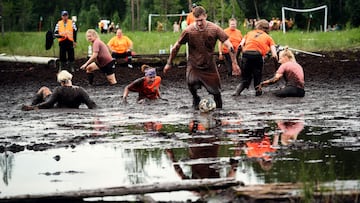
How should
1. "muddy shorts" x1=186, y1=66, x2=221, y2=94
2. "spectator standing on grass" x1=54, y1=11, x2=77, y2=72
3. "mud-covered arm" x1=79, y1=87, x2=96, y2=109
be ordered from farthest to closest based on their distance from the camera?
"spectator standing on grass" x1=54, y1=11, x2=77, y2=72 → "mud-covered arm" x1=79, y1=87, x2=96, y2=109 → "muddy shorts" x1=186, y1=66, x2=221, y2=94

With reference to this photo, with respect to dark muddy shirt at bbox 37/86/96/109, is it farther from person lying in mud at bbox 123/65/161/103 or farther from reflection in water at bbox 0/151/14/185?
reflection in water at bbox 0/151/14/185

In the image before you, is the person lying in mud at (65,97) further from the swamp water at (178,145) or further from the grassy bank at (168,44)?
the grassy bank at (168,44)

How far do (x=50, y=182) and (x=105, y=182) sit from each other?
1.90 ft

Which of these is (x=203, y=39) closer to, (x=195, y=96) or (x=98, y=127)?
(x=195, y=96)

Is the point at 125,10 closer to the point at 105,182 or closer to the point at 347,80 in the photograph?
the point at 347,80

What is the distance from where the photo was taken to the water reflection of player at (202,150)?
10320 mm

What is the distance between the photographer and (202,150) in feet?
40.2

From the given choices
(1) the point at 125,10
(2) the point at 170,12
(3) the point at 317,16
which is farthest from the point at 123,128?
(1) the point at 125,10

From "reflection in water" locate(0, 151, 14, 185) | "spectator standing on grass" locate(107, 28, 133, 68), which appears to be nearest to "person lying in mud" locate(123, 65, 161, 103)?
"reflection in water" locate(0, 151, 14, 185)

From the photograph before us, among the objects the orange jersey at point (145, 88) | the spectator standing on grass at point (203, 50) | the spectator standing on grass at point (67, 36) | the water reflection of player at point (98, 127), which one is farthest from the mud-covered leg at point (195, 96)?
the spectator standing on grass at point (67, 36)

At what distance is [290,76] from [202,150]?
829 centimetres

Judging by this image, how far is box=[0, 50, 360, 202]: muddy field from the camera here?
13141 millimetres

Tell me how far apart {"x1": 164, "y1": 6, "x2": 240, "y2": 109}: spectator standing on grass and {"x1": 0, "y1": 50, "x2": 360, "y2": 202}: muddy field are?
56 centimetres

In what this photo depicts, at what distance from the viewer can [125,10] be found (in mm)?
101062
